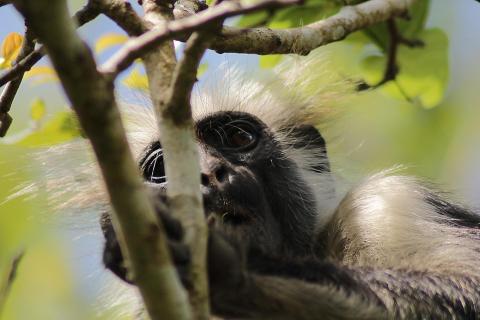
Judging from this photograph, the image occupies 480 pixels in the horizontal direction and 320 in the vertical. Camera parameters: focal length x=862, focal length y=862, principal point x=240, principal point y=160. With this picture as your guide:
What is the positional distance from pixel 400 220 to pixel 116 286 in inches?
82.2

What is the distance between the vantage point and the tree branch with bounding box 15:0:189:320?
194 centimetres

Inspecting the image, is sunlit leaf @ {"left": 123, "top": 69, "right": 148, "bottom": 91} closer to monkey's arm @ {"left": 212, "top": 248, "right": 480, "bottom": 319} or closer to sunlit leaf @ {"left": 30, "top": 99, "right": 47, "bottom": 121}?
sunlit leaf @ {"left": 30, "top": 99, "right": 47, "bottom": 121}

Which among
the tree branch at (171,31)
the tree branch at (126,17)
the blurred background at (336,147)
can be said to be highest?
the tree branch at (171,31)

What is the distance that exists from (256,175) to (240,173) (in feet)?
1.11

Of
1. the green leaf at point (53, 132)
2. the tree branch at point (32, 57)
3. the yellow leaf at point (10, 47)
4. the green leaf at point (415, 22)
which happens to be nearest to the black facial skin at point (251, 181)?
the green leaf at point (53, 132)

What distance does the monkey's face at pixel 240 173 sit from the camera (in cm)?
445

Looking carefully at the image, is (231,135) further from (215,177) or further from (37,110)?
(37,110)

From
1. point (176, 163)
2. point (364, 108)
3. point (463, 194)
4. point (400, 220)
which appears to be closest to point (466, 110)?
point (364, 108)

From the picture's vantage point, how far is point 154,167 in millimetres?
5129

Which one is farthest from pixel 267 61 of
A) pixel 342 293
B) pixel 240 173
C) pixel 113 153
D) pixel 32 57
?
pixel 113 153

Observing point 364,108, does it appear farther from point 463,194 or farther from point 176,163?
point 176,163

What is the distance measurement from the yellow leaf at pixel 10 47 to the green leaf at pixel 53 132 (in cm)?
38

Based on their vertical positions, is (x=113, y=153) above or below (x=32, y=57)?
above

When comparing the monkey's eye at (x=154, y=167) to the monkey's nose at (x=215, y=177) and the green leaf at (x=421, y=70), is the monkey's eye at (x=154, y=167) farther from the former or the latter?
the green leaf at (x=421, y=70)
